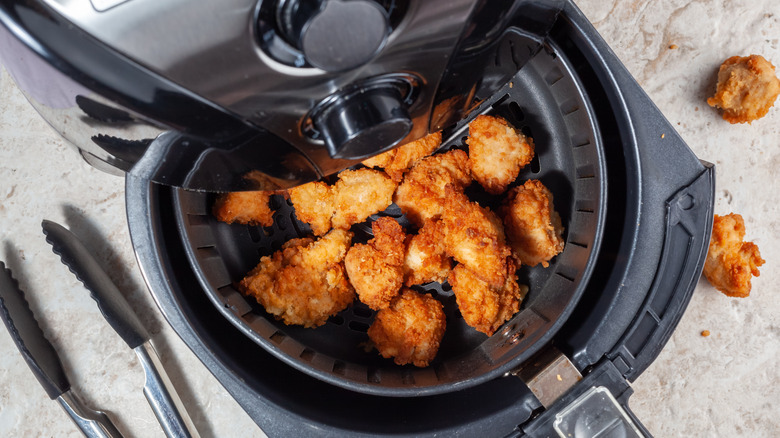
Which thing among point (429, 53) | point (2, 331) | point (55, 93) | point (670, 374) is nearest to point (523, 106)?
point (429, 53)

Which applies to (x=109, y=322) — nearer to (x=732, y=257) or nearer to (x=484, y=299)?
(x=484, y=299)

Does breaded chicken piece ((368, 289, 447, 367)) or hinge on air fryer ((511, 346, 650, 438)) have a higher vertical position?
hinge on air fryer ((511, 346, 650, 438))

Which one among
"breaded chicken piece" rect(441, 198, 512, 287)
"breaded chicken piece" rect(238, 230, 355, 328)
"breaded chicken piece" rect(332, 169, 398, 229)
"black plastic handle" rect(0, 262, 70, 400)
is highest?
"breaded chicken piece" rect(441, 198, 512, 287)

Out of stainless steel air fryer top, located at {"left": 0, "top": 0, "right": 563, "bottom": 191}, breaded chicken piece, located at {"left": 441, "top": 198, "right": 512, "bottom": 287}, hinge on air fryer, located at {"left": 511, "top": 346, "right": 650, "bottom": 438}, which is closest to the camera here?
stainless steel air fryer top, located at {"left": 0, "top": 0, "right": 563, "bottom": 191}

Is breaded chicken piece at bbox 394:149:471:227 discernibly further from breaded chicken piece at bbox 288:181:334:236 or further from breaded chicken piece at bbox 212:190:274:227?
breaded chicken piece at bbox 212:190:274:227

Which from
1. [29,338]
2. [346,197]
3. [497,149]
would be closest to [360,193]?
[346,197]

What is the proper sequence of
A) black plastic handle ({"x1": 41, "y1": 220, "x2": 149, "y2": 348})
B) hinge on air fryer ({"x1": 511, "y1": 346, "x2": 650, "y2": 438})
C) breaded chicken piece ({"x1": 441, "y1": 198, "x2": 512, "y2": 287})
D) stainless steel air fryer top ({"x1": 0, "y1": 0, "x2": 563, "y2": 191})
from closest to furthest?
stainless steel air fryer top ({"x1": 0, "y1": 0, "x2": 563, "y2": 191})
hinge on air fryer ({"x1": 511, "y1": 346, "x2": 650, "y2": 438})
breaded chicken piece ({"x1": 441, "y1": 198, "x2": 512, "y2": 287})
black plastic handle ({"x1": 41, "y1": 220, "x2": 149, "y2": 348})

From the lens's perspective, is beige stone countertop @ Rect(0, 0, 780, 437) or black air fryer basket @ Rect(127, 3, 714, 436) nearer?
black air fryer basket @ Rect(127, 3, 714, 436)

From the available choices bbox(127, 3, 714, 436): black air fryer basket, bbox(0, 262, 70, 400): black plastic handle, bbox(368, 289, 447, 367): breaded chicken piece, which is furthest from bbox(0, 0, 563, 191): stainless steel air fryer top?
bbox(0, 262, 70, 400): black plastic handle
